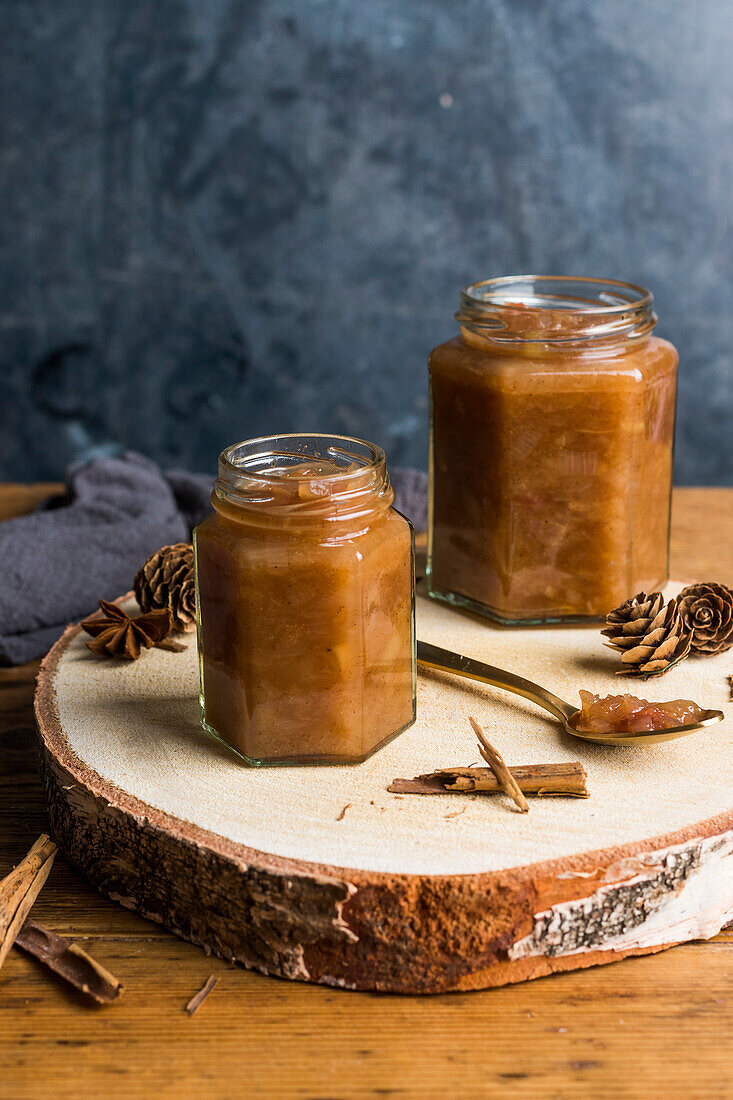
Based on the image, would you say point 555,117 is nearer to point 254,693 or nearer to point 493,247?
point 493,247

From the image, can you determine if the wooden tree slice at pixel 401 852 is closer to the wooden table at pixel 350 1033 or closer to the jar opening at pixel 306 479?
the wooden table at pixel 350 1033

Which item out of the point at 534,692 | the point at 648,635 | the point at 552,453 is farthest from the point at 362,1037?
the point at 552,453

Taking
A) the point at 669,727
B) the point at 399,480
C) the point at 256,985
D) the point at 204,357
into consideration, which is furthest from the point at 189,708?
the point at 204,357

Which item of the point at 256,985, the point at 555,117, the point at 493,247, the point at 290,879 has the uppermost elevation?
the point at 555,117

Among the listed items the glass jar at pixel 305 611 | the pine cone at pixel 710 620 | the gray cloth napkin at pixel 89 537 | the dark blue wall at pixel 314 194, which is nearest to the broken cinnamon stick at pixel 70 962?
the glass jar at pixel 305 611

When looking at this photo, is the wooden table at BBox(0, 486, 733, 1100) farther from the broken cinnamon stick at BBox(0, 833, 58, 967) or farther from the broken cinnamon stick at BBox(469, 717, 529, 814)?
the broken cinnamon stick at BBox(469, 717, 529, 814)
